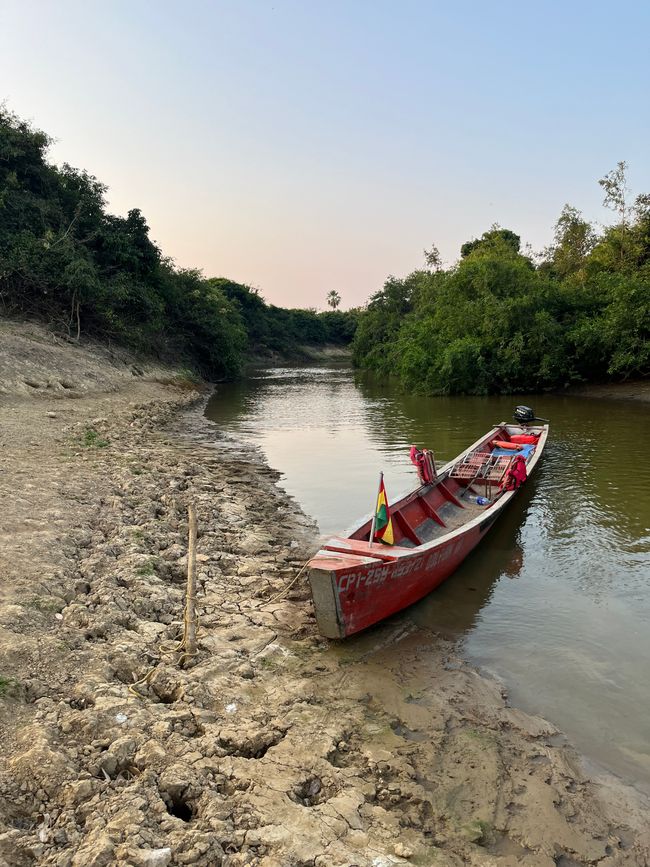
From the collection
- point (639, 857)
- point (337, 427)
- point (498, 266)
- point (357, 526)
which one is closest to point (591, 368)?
point (498, 266)

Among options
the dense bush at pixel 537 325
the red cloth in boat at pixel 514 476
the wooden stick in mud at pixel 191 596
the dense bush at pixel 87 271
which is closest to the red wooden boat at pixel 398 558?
the red cloth in boat at pixel 514 476

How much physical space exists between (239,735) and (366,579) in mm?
2049

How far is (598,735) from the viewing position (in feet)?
14.7

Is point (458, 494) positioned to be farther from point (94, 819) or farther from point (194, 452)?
point (94, 819)

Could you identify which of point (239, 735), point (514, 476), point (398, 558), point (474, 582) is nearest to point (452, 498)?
point (514, 476)

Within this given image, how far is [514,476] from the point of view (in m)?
9.83

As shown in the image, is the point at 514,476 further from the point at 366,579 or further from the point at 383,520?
the point at 366,579

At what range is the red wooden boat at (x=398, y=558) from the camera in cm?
540

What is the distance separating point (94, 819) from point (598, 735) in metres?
3.85

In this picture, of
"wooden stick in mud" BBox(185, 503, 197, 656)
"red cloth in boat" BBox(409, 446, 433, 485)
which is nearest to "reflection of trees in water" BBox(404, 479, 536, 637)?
"red cloth in boat" BBox(409, 446, 433, 485)

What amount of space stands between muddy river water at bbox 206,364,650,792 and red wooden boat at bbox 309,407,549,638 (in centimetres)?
50

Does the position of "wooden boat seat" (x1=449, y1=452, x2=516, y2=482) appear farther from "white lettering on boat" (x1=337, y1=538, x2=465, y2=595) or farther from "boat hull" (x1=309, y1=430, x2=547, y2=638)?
"white lettering on boat" (x1=337, y1=538, x2=465, y2=595)

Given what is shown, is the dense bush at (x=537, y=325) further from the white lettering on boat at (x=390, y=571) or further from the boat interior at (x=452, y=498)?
the white lettering on boat at (x=390, y=571)

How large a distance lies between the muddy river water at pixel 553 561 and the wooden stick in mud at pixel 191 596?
2466 millimetres
